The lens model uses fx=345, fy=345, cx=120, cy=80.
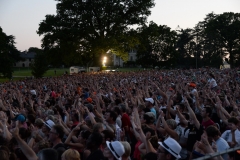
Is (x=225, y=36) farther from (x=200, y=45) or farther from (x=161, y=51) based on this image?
(x=161, y=51)

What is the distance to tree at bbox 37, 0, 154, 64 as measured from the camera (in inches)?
1654

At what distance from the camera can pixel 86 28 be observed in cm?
4284

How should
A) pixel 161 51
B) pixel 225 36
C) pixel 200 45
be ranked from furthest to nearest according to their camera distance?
pixel 200 45 → pixel 225 36 → pixel 161 51

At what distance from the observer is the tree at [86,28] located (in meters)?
42.0

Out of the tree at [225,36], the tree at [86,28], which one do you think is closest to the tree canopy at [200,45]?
the tree at [225,36]

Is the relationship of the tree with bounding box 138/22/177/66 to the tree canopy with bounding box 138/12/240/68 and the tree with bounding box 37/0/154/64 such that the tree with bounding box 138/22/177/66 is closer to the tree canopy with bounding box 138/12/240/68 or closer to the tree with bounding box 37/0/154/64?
the tree canopy with bounding box 138/12/240/68

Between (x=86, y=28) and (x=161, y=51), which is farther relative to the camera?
(x=161, y=51)

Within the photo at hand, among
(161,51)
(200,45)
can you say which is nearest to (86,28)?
(161,51)

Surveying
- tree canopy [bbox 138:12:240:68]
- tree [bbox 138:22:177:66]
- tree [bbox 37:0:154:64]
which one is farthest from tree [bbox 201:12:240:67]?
tree [bbox 37:0:154:64]

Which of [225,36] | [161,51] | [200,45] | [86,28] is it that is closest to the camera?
[86,28]

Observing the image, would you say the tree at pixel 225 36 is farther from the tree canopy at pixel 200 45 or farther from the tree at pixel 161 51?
the tree at pixel 161 51

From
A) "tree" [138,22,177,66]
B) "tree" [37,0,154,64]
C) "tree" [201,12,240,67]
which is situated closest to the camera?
"tree" [37,0,154,64]

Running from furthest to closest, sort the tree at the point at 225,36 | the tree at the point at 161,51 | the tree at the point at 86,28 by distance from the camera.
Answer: the tree at the point at 225,36 → the tree at the point at 161,51 → the tree at the point at 86,28

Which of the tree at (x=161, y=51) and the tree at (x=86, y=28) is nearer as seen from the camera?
the tree at (x=86, y=28)
